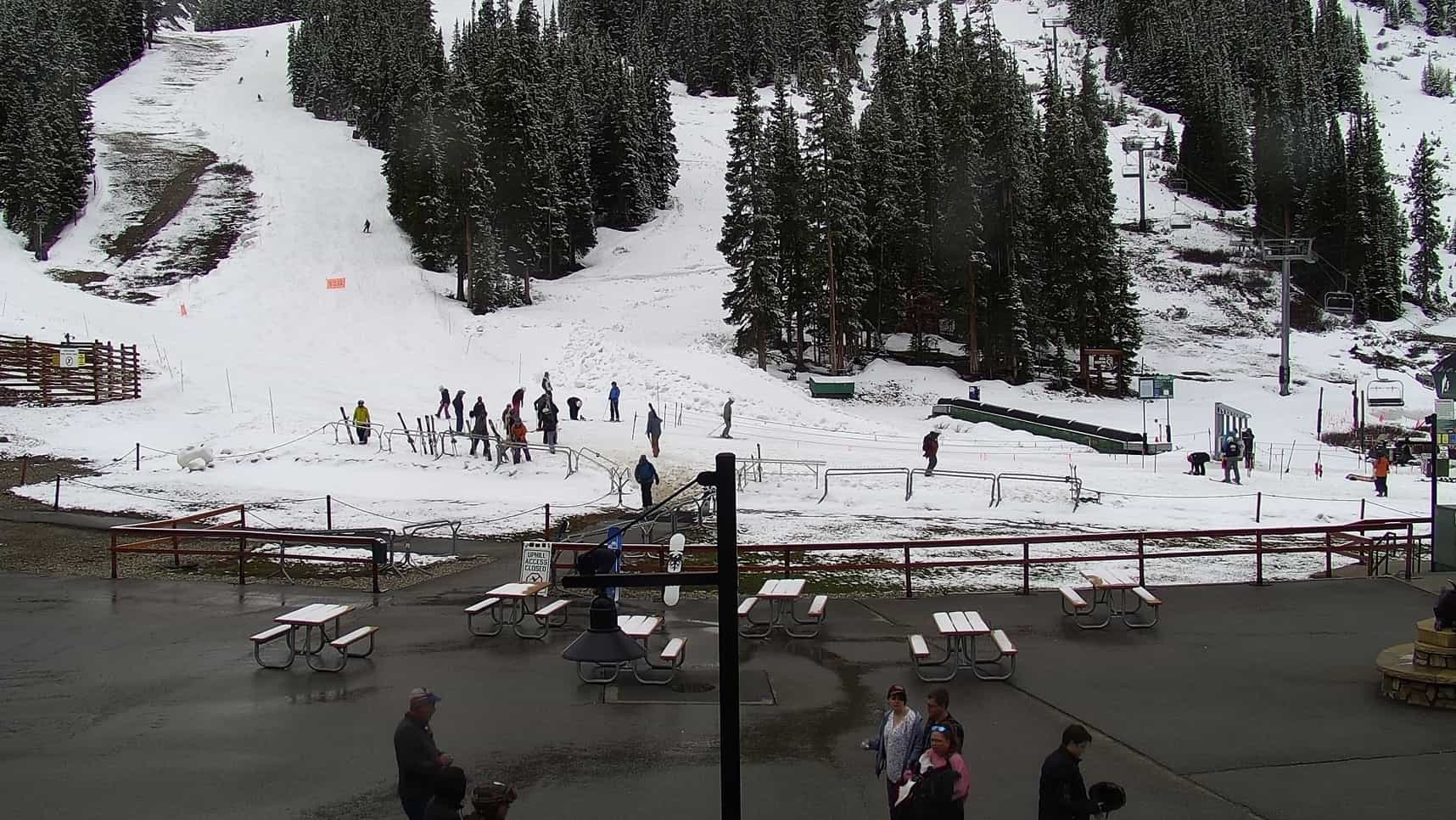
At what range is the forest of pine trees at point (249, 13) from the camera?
17725 cm

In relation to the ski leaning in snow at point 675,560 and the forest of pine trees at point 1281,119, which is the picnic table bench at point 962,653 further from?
the forest of pine trees at point 1281,119

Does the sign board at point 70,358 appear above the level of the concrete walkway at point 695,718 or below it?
above

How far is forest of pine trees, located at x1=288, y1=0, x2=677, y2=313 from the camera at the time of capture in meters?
57.9

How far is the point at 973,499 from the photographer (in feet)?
84.7

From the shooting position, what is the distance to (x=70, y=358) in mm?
36656

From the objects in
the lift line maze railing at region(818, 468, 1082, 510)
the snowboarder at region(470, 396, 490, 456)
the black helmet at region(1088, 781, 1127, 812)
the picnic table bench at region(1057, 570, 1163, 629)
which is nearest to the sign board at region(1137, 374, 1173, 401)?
the lift line maze railing at region(818, 468, 1082, 510)

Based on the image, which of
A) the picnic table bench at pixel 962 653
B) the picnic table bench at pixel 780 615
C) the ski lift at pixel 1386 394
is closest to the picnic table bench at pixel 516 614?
the picnic table bench at pixel 780 615

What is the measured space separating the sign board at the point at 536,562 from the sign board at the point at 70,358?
29.6 meters

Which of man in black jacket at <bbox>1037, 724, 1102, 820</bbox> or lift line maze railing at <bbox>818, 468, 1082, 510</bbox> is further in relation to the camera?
lift line maze railing at <bbox>818, 468, 1082, 510</bbox>

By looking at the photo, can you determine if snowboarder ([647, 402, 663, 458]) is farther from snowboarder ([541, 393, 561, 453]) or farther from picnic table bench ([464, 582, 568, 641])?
picnic table bench ([464, 582, 568, 641])

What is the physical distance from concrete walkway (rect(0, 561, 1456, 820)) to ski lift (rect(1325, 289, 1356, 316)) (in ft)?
219

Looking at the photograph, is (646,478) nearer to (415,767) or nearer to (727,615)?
(415,767)

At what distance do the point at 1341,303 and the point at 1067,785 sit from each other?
78.9 metres

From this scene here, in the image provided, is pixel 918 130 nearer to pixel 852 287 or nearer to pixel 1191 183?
pixel 852 287
